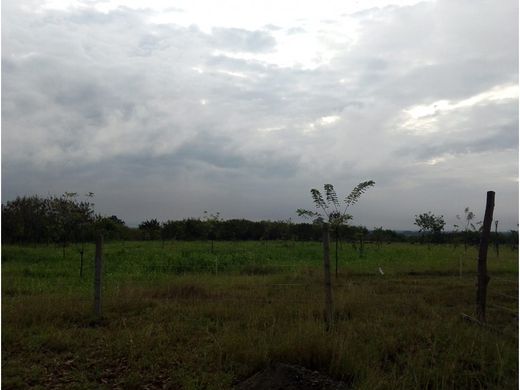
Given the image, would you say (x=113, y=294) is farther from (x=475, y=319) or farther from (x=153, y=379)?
(x=475, y=319)

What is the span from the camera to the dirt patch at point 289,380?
3.93 m

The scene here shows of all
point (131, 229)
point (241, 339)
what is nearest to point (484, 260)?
point (241, 339)

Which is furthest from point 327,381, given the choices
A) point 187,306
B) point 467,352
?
point 187,306

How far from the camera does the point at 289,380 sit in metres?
3.98

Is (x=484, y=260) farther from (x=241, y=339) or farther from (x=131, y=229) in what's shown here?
(x=131, y=229)

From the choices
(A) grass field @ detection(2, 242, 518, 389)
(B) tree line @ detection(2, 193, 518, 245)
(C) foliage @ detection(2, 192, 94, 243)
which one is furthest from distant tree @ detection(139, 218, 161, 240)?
(A) grass field @ detection(2, 242, 518, 389)

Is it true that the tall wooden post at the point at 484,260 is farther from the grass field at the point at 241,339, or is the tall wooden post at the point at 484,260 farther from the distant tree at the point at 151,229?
the distant tree at the point at 151,229

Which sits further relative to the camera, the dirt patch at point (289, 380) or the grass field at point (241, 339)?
the grass field at point (241, 339)

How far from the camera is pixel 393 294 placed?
9000 millimetres

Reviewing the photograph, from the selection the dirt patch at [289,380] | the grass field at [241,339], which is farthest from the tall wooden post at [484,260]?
the dirt patch at [289,380]

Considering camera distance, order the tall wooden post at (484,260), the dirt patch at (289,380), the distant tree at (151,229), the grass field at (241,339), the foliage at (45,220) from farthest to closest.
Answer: the distant tree at (151,229) < the foliage at (45,220) < the tall wooden post at (484,260) < the grass field at (241,339) < the dirt patch at (289,380)

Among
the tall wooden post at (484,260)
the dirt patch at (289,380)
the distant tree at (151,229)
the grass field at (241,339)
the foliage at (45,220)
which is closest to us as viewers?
the dirt patch at (289,380)

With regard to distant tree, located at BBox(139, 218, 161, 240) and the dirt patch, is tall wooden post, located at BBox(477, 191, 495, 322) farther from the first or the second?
distant tree, located at BBox(139, 218, 161, 240)

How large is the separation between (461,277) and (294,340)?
31.5 ft
